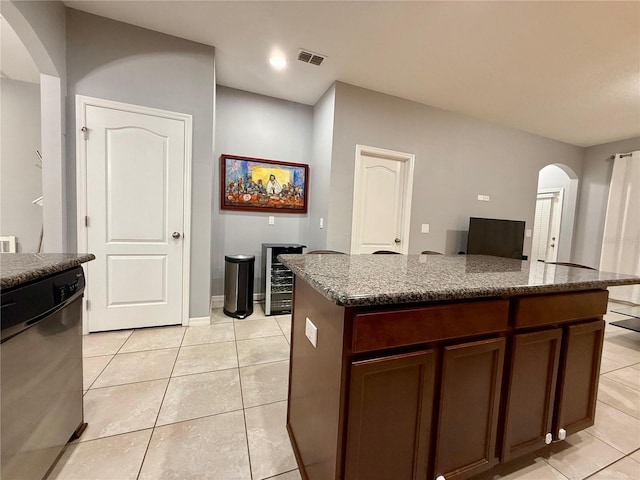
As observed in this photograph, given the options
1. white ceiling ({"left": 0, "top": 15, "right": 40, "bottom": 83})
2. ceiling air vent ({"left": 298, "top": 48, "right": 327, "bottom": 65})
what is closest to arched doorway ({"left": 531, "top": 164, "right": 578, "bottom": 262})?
ceiling air vent ({"left": 298, "top": 48, "right": 327, "bottom": 65})

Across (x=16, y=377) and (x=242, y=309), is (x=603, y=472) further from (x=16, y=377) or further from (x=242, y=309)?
(x=242, y=309)

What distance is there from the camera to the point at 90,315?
250 centimetres

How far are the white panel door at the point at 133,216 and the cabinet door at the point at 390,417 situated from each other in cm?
→ 245

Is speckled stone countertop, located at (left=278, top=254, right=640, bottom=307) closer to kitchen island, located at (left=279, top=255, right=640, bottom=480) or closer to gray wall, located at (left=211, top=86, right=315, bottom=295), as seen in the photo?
kitchen island, located at (left=279, top=255, right=640, bottom=480)

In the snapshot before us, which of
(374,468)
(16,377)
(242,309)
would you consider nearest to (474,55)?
(374,468)

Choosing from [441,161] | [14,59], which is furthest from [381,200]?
[14,59]

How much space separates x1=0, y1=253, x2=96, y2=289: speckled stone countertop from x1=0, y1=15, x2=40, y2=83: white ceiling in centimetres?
244

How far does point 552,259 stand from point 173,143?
721 centimetres

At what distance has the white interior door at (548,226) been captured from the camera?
219 inches

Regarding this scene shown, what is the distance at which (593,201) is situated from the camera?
195 inches

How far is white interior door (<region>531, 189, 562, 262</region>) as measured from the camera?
18.3ft

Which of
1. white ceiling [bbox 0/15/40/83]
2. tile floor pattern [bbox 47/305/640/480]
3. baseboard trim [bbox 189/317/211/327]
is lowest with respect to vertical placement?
tile floor pattern [bbox 47/305/640/480]

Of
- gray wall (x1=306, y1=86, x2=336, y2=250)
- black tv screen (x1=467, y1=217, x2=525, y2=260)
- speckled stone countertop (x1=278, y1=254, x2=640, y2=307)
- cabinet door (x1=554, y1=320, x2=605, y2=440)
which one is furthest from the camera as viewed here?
black tv screen (x1=467, y1=217, x2=525, y2=260)

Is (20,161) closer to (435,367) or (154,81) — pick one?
(154,81)
